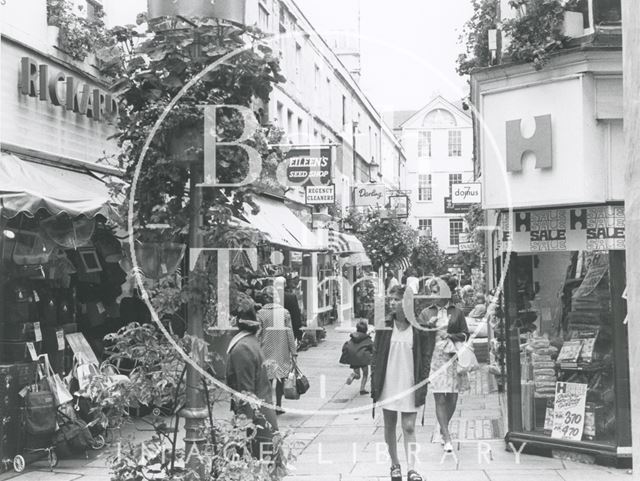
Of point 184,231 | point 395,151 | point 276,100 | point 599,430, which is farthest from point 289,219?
point 395,151

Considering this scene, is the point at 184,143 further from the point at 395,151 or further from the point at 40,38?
the point at 395,151

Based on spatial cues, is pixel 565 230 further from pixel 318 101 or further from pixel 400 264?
pixel 400 264

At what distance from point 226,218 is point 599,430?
504cm

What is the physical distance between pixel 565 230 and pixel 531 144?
37.7 inches

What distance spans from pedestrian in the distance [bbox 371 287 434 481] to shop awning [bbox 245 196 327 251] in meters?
7.63

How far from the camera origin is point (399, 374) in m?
7.88

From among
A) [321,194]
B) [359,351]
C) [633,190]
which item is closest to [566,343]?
[359,351]

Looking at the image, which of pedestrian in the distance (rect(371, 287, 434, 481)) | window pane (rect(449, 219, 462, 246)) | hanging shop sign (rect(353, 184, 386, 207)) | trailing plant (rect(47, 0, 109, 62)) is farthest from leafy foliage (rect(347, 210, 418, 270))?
window pane (rect(449, 219, 462, 246))

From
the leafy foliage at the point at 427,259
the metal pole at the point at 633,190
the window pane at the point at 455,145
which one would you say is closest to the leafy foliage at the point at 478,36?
the metal pole at the point at 633,190

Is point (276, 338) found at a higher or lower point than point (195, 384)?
lower

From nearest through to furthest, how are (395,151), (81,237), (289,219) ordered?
(81,237) < (289,219) < (395,151)

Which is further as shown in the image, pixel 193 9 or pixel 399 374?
pixel 399 374

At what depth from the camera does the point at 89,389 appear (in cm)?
538

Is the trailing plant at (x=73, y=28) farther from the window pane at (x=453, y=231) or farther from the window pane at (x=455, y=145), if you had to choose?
the window pane at (x=453, y=231)
